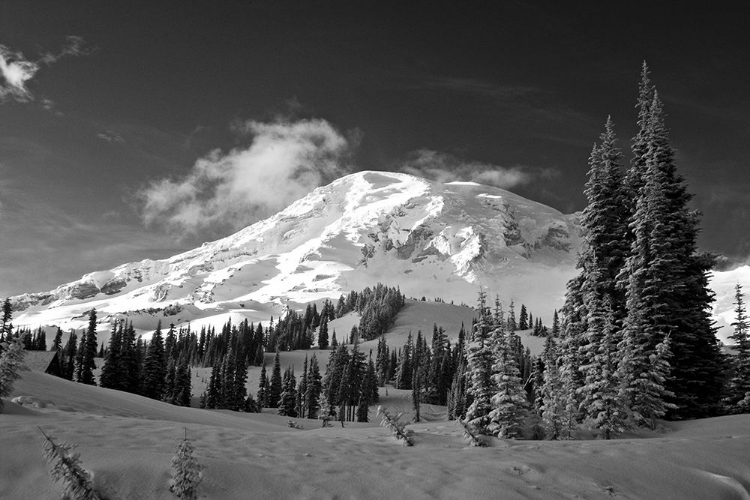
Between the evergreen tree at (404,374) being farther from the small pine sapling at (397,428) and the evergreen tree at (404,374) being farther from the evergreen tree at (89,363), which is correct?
the small pine sapling at (397,428)

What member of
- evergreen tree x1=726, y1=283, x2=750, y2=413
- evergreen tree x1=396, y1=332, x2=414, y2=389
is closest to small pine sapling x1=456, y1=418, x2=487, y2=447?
evergreen tree x1=726, y1=283, x2=750, y2=413

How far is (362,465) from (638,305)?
2075 cm

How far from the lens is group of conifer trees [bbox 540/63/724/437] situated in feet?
68.2

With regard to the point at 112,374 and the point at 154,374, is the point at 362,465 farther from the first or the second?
the point at 154,374

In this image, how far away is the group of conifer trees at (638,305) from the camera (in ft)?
68.2

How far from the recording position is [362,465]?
33.3ft

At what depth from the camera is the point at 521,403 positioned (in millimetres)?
21219

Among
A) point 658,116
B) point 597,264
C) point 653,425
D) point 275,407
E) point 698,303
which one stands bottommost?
point 275,407

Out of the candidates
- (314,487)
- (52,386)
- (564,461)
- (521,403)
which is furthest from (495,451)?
(52,386)

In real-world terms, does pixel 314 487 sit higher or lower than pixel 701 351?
lower

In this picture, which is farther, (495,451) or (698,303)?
(698,303)

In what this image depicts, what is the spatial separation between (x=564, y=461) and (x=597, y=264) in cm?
2042

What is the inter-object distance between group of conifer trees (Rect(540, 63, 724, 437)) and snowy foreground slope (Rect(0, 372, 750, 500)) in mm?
5877

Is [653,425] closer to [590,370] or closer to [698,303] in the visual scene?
[590,370]
